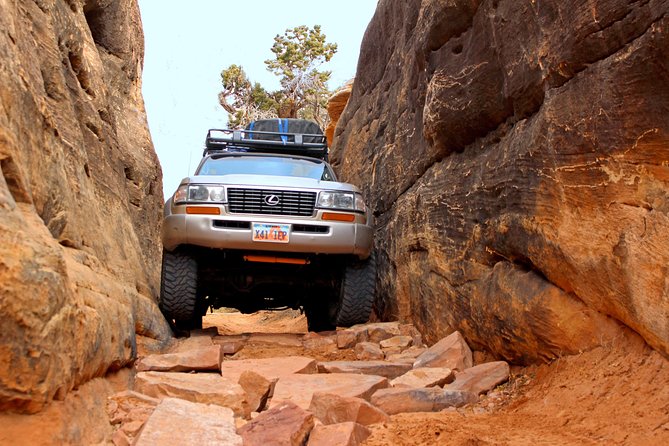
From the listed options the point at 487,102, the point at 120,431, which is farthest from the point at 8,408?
the point at 487,102

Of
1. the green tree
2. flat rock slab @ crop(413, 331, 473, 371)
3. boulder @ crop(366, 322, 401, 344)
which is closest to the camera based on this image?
flat rock slab @ crop(413, 331, 473, 371)

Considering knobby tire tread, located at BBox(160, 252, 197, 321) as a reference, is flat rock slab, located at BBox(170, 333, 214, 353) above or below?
below

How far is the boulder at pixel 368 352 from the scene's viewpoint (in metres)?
6.19

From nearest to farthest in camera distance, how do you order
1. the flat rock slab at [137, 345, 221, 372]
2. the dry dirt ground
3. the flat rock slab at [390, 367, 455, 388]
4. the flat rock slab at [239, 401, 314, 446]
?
the dry dirt ground
the flat rock slab at [239, 401, 314, 446]
the flat rock slab at [137, 345, 221, 372]
the flat rock slab at [390, 367, 455, 388]

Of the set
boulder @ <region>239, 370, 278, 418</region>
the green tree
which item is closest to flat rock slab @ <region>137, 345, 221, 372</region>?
boulder @ <region>239, 370, 278, 418</region>

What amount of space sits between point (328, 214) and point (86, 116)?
264cm

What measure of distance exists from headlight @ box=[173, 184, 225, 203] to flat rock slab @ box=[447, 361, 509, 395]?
128 inches

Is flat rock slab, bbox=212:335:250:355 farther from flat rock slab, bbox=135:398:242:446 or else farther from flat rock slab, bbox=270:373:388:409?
flat rock slab, bbox=135:398:242:446

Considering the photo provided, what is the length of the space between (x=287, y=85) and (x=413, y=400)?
28.4 m

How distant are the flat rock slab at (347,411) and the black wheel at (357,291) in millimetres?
3747

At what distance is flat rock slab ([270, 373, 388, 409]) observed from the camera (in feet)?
13.3

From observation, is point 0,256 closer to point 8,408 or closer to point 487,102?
point 8,408

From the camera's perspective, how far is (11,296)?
2.25 m

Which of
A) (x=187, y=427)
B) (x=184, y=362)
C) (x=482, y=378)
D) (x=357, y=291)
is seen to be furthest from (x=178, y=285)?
(x=187, y=427)
